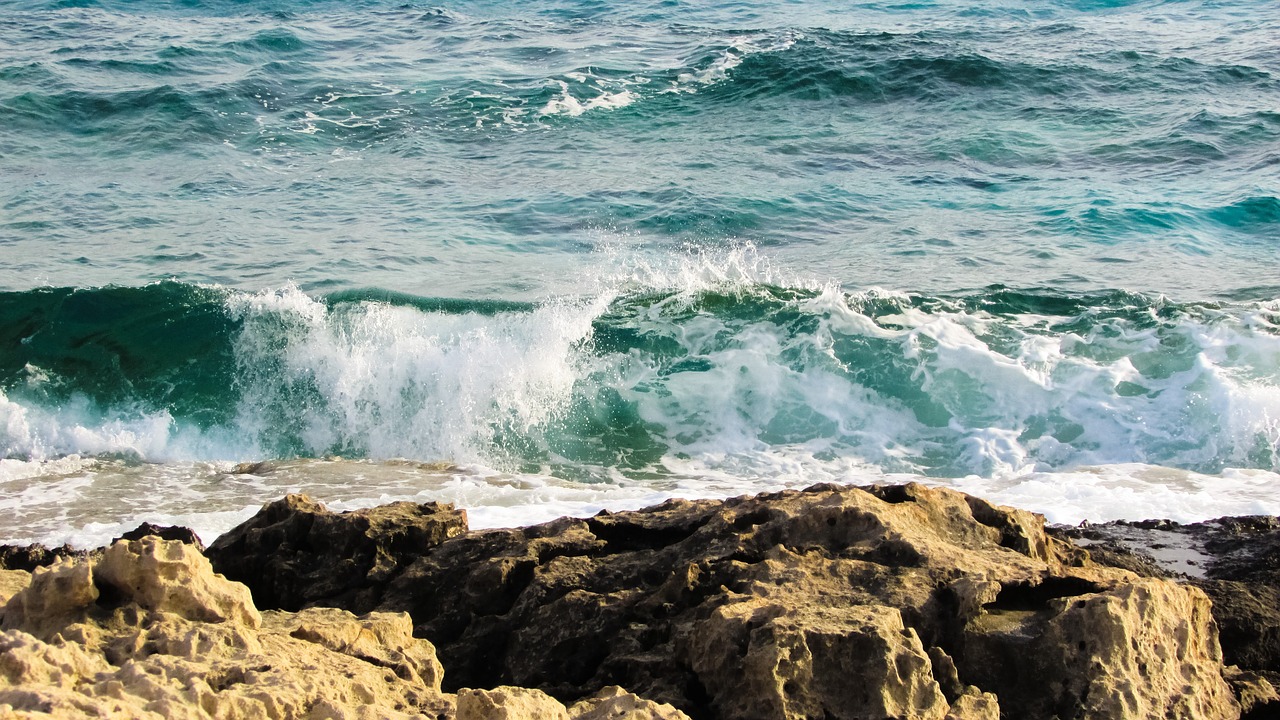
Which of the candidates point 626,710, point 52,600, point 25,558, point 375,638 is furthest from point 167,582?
point 25,558

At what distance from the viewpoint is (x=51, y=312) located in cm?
1010

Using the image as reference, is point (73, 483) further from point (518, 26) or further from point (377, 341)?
point (518, 26)

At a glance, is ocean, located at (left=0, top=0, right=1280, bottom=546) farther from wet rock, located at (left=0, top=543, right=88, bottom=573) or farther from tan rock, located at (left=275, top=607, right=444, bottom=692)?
tan rock, located at (left=275, top=607, right=444, bottom=692)

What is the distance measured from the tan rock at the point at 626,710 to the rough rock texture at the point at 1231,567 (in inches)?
73.7

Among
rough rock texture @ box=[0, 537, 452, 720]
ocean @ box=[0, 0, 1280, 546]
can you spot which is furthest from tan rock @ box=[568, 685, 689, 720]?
ocean @ box=[0, 0, 1280, 546]

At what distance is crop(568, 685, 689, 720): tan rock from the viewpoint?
2.92 meters

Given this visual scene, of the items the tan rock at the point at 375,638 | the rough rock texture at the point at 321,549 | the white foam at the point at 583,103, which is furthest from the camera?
the white foam at the point at 583,103

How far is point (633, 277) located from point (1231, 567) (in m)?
6.75

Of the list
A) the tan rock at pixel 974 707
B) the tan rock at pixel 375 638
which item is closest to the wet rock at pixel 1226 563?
the tan rock at pixel 974 707

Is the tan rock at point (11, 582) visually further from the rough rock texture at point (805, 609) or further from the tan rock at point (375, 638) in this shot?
the tan rock at point (375, 638)

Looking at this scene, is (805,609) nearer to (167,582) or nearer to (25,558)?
(167,582)

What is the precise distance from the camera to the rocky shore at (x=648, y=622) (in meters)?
2.98

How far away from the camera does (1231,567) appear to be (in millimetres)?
4949

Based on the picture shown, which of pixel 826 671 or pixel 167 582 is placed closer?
pixel 826 671
